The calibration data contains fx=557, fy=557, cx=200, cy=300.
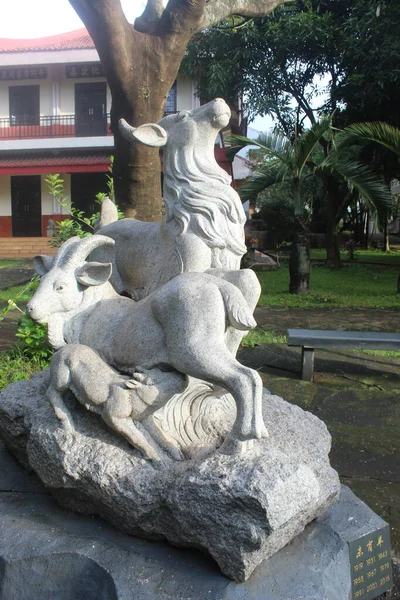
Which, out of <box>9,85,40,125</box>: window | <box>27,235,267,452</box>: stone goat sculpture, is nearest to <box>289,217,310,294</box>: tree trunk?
<box>27,235,267,452</box>: stone goat sculpture

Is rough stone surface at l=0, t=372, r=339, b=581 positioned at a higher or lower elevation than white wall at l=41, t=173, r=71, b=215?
lower

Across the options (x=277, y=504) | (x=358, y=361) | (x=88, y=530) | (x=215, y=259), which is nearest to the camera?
(x=277, y=504)

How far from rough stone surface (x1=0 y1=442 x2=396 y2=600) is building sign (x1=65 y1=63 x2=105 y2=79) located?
17031 mm

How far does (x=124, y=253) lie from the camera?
2863 mm

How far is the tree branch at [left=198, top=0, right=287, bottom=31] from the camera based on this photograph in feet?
21.8

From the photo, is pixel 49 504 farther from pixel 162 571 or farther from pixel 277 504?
pixel 277 504

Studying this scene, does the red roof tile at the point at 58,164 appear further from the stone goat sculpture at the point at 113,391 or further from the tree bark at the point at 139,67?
the stone goat sculpture at the point at 113,391

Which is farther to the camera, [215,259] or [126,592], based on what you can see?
[215,259]

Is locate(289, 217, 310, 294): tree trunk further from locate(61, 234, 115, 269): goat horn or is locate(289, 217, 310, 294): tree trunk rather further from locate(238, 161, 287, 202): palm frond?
locate(61, 234, 115, 269): goat horn

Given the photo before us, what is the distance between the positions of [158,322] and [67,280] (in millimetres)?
491

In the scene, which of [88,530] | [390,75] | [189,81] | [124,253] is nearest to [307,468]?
[88,530]

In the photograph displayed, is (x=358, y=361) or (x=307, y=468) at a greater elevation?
(x=307, y=468)

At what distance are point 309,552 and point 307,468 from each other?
307 mm

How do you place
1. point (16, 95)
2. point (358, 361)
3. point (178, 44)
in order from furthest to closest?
point (16, 95) < point (178, 44) < point (358, 361)
